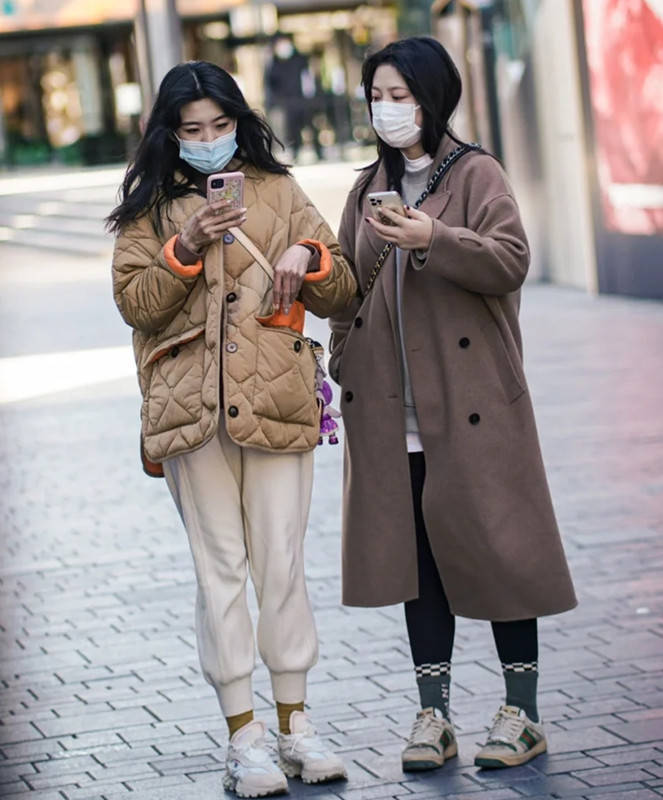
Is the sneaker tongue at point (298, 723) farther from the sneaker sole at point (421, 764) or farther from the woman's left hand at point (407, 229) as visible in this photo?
the woman's left hand at point (407, 229)

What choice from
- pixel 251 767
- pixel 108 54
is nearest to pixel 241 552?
pixel 251 767

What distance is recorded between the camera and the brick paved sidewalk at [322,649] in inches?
176

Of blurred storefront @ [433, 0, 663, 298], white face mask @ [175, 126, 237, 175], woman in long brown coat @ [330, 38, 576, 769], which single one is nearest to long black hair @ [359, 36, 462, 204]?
woman in long brown coat @ [330, 38, 576, 769]

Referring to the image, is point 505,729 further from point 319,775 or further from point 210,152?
point 210,152

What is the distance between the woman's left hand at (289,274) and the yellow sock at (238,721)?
41.7 inches

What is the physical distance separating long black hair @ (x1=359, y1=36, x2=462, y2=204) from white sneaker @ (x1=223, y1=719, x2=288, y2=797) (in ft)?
5.14

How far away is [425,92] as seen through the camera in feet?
13.9

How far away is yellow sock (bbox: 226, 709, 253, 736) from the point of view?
438 centimetres

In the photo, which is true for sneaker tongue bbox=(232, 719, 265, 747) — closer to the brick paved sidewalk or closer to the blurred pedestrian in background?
the brick paved sidewalk

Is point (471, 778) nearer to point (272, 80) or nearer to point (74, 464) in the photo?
point (74, 464)

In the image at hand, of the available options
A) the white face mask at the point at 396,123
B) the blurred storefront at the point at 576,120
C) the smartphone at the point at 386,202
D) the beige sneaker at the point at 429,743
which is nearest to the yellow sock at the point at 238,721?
the beige sneaker at the point at 429,743

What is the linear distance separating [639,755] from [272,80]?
107ft

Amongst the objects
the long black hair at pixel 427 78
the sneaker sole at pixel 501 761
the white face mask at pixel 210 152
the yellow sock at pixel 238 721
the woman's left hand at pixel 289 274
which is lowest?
the sneaker sole at pixel 501 761

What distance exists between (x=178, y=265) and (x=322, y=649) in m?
2.00
